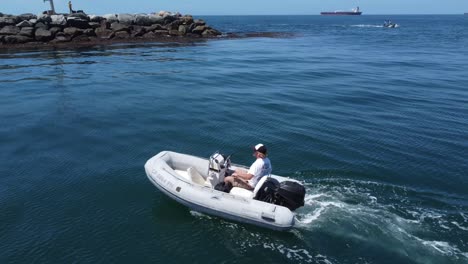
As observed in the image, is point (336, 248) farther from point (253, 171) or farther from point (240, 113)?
point (240, 113)

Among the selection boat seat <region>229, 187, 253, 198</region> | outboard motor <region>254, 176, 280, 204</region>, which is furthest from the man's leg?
outboard motor <region>254, 176, 280, 204</region>

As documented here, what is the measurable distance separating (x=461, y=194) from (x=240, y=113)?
33.9ft

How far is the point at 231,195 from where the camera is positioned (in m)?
9.87

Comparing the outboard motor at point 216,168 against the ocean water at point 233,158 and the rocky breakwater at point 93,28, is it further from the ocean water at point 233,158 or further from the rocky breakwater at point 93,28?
the rocky breakwater at point 93,28

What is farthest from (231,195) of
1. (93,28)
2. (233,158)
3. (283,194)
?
(93,28)

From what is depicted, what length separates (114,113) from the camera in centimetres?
1889

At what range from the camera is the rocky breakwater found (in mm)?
42594

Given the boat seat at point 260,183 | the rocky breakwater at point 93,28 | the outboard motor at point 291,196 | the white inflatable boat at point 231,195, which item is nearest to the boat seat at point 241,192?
the white inflatable boat at point 231,195

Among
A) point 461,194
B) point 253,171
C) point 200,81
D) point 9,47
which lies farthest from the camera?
point 9,47

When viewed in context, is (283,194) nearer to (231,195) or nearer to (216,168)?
(231,195)

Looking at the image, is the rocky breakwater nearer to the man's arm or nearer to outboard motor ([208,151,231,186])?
outboard motor ([208,151,231,186])

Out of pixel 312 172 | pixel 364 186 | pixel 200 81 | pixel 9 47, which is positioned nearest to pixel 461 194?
pixel 364 186

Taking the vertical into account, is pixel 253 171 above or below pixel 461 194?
above

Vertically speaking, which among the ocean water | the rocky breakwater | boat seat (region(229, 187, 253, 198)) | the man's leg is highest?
the rocky breakwater
